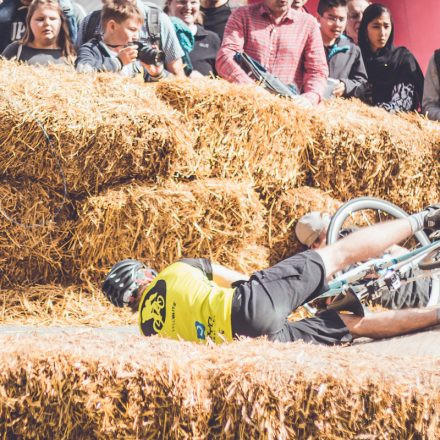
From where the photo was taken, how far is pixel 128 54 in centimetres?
634

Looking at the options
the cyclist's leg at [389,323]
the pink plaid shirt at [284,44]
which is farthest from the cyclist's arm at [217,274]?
the pink plaid shirt at [284,44]

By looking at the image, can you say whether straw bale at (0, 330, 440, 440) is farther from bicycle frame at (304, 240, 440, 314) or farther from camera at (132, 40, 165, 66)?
camera at (132, 40, 165, 66)

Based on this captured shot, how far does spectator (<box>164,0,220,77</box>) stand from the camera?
7562mm

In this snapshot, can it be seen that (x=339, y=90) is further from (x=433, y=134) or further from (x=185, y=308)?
(x=185, y=308)

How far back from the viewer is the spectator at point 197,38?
7.56 metres

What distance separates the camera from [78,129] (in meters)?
5.30

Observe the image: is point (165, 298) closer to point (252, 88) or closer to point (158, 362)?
point (158, 362)

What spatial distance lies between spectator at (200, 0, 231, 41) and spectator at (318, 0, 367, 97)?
36.3 inches

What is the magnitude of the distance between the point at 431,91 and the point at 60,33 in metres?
3.42

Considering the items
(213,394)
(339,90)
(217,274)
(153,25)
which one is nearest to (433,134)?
(339,90)

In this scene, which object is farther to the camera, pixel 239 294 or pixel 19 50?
pixel 19 50

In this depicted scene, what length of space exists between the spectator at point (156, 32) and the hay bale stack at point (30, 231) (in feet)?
6.14

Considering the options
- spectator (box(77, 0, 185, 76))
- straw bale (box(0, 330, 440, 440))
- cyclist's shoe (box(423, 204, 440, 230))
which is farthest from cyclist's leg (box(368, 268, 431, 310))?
straw bale (box(0, 330, 440, 440))

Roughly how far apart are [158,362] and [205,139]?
3272mm
